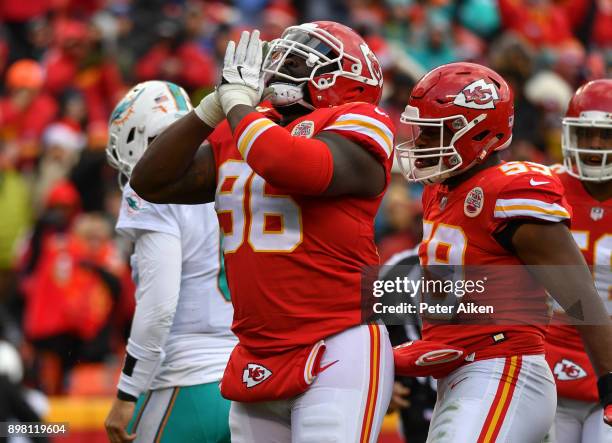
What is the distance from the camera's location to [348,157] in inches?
156

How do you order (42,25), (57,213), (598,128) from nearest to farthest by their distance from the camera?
(598,128)
(57,213)
(42,25)

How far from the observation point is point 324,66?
13.9 feet

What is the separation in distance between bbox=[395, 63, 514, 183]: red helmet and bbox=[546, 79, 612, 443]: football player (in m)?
0.70

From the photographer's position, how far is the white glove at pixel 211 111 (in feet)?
13.5

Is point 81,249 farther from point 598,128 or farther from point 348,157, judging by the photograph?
point 348,157

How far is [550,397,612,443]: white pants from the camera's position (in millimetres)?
5055

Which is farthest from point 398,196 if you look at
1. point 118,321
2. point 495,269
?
point 495,269

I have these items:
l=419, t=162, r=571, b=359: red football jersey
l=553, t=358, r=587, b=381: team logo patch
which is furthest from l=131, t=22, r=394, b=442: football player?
l=553, t=358, r=587, b=381: team logo patch

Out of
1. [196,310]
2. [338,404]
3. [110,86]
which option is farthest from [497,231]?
[110,86]

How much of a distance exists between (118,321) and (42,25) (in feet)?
16.3

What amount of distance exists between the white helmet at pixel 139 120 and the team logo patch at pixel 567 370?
179 centimetres

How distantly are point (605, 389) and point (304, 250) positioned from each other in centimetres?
110

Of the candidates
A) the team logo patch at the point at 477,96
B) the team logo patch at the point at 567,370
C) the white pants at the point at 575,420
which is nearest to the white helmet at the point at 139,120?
the team logo patch at the point at 477,96

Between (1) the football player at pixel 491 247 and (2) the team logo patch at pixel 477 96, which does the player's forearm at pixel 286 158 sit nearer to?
(1) the football player at pixel 491 247
